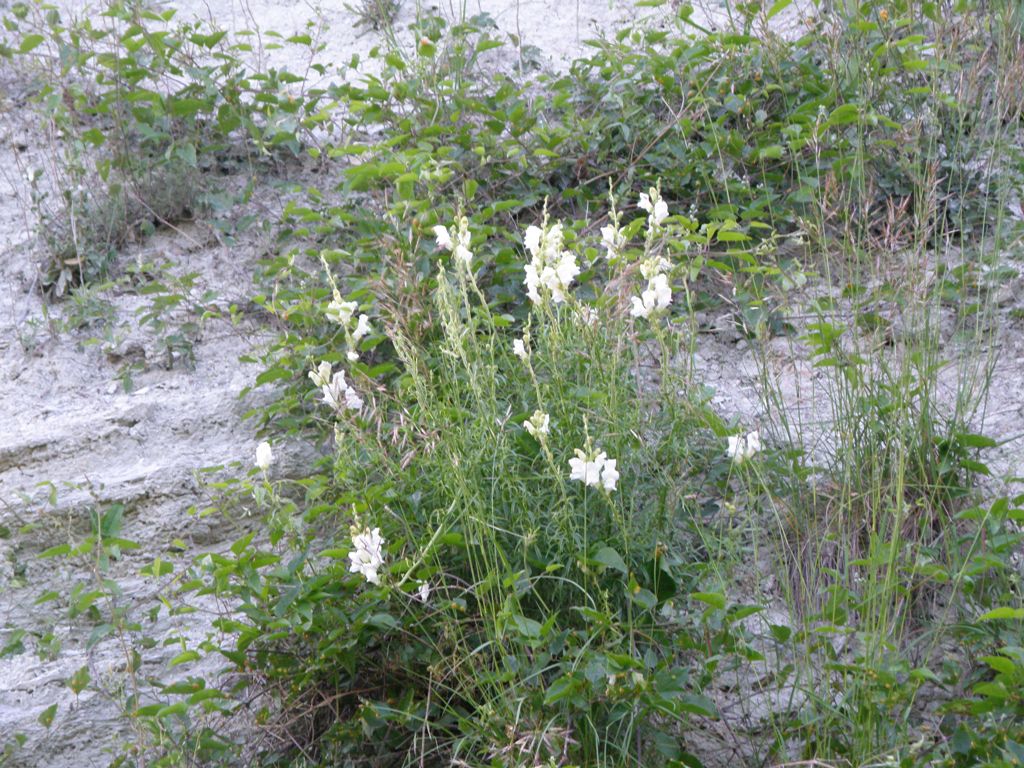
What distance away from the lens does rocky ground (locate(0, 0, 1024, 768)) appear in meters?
3.41

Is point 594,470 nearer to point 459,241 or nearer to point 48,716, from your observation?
point 459,241

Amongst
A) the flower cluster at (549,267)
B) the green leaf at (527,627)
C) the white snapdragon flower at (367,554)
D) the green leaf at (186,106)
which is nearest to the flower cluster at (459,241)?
the flower cluster at (549,267)

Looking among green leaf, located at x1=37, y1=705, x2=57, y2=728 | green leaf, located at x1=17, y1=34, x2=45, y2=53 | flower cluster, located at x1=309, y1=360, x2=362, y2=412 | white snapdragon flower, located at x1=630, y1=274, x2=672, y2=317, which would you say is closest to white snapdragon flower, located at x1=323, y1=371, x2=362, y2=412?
flower cluster, located at x1=309, y1=360, x2=362, y2=412

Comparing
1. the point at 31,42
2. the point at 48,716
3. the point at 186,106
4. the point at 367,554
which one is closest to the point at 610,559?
the point at 367,554

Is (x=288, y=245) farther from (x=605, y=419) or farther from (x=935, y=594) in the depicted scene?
(x=935, y=594)

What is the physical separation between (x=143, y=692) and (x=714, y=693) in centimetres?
168

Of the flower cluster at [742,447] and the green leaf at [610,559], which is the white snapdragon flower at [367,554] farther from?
the flower cluster at [742,447]

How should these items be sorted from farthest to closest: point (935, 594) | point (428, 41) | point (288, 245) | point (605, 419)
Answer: point (428, 41)
point (288, 245)
point (935, 594)
point (605, 419)

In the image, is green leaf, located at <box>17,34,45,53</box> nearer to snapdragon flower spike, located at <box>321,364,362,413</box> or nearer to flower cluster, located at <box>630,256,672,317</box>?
snapdragon flower spike, located at <box>321,364,362,413</box>

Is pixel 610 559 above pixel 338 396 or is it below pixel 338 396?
below

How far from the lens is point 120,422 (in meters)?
4.10

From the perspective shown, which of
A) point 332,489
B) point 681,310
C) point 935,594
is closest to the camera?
point 935,594

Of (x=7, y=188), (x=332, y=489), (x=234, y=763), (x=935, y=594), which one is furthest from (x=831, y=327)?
(x=7, y=188)

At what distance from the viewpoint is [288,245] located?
→ 4.77 metres
